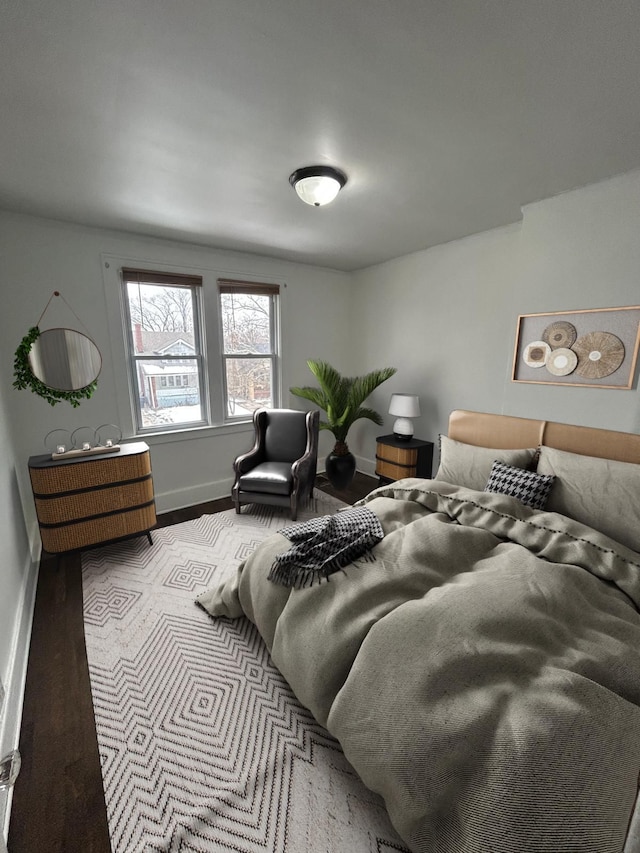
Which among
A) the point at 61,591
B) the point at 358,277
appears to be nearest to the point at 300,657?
the point at 61,591

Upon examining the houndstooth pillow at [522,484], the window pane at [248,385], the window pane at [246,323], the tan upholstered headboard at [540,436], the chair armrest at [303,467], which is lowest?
the chair armrest at [303,467]

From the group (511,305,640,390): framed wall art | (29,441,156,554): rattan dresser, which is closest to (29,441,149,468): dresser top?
(29,441,156,554): rattan dresser

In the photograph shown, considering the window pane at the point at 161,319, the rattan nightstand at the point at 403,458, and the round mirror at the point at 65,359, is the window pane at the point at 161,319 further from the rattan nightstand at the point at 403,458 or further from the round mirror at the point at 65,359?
the rattan nightstand at the point at 403,458

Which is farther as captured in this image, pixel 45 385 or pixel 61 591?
pixel 45 385

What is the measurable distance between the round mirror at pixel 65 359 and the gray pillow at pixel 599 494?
3.39m

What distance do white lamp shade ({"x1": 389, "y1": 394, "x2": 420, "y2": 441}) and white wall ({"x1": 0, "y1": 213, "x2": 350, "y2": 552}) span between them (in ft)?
3.95

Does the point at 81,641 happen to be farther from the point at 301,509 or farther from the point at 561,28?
the point at 561,28

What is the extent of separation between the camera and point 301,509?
131 inches

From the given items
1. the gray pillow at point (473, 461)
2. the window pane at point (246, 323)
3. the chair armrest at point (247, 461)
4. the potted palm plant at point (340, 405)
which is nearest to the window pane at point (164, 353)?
the window pane at point (246, 323)

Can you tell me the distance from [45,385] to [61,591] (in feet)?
4.66

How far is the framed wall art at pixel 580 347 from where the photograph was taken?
6.80 feet

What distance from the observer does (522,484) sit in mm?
2023

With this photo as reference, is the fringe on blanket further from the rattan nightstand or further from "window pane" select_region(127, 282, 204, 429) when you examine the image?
"window pane" select_region(127, 282, 204, 429)

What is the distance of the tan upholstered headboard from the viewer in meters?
2.08
